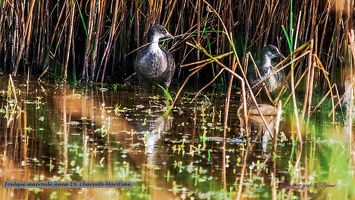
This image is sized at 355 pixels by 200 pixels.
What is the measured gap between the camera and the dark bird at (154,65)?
31.3 feet

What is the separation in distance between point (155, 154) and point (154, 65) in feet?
12.4

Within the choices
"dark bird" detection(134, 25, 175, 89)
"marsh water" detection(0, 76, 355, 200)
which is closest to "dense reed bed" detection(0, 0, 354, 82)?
"dark bird" detection(134, 25, 175, 89)

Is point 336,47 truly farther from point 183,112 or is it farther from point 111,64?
point 111,64

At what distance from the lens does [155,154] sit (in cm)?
589

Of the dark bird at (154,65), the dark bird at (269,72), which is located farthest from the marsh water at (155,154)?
the dark bird at (154,65)

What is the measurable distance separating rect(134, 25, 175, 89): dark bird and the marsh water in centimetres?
128

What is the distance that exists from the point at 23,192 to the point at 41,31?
17.0 feet

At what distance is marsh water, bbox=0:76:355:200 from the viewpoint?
16.3 ft

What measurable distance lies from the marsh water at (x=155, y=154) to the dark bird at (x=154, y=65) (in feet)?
4.18

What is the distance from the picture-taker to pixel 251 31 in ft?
31.2

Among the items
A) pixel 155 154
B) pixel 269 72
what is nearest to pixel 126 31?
pixel 269 72

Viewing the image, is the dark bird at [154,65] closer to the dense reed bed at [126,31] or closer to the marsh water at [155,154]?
the dense reed bed at [126,31]

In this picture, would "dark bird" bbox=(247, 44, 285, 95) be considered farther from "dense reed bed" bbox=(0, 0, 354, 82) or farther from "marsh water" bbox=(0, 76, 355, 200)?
"marsh water" bbox=(0, 76, 355, 200)

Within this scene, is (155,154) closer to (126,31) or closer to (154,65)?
(154,65)
